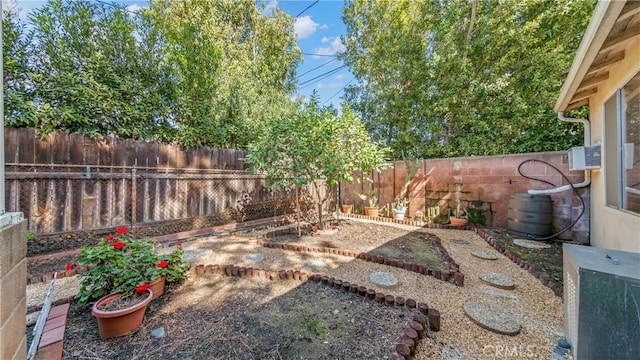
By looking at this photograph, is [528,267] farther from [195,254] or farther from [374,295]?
[195,254]

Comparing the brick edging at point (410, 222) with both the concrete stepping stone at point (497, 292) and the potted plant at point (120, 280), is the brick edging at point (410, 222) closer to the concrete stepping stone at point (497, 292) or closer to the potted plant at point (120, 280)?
the concrete stepping stone at point (497, 292)

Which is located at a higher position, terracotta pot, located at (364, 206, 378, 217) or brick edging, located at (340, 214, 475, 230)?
terracotta pot, located at (364, 206, 378, 217)

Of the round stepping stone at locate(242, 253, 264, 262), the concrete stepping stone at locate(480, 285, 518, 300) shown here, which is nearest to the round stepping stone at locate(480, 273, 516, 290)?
the concrete stepping stone at locate(480, 285, 518, 300)

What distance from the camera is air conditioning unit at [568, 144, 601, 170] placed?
122 inches

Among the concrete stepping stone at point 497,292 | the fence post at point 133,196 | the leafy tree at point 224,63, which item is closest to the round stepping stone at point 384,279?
the concrete stepping stone at point 497,292

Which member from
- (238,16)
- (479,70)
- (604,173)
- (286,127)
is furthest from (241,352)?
(238,16)

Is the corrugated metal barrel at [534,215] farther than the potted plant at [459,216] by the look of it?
No

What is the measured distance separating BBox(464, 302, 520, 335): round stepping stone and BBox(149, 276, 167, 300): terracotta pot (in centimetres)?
276

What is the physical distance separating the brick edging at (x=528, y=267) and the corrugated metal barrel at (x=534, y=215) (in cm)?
56

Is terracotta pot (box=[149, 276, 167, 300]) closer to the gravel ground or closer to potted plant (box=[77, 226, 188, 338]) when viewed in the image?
potted plant (box=[77, 226, 188, 338])

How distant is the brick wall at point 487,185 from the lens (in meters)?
3.93

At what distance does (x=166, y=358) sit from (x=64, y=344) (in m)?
0.80

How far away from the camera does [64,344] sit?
1686mm

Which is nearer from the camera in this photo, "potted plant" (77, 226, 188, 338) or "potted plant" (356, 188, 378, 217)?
"potted plant" (77, 226, 188, 338)
